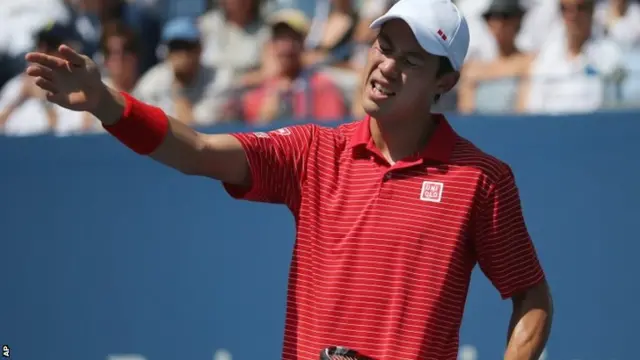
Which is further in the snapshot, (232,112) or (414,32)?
(232,112)

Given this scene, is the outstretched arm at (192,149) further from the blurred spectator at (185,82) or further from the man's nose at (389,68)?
the blurred spectator at (185,82)

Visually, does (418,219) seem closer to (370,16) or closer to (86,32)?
(370,16)

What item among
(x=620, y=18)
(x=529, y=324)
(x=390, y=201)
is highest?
(x=620, y=18)

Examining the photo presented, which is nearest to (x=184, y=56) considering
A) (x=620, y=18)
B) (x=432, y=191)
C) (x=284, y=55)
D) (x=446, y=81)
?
(x=284, y=55)

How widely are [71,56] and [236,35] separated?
182 inches

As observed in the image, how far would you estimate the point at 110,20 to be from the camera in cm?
834

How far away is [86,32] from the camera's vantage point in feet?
28.2

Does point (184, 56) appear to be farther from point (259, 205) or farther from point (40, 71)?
point (40, 71)

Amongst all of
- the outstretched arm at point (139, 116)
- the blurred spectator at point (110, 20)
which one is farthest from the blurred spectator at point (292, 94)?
the outstretched arm at point (139, 116)

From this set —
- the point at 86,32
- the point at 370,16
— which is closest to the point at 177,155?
the point at 370,16

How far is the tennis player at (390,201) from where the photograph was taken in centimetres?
344

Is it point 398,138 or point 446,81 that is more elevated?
point 446,81

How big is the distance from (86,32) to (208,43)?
4.09 feet

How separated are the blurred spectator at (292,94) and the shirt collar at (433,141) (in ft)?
8.17
